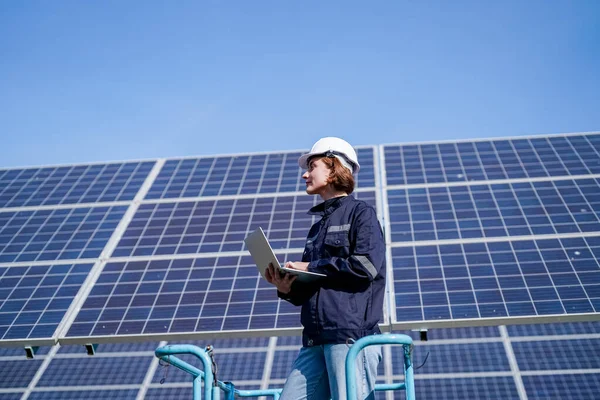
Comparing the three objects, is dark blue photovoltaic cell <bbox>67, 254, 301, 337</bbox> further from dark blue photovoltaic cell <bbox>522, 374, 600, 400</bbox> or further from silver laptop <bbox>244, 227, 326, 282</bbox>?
silver laptop <bbox>244, 227, 326, 282</bbox>

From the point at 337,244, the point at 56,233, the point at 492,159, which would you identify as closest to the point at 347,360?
the point at 337,244

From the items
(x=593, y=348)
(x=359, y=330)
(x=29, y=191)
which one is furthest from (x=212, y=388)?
(x=29, y=191)

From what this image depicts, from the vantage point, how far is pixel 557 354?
9.11 m

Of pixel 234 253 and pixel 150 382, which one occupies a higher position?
pixel 234 253

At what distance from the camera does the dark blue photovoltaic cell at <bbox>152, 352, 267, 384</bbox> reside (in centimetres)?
923

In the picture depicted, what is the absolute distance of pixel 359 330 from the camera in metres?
3.45

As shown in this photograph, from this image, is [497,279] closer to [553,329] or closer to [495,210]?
[553,329]

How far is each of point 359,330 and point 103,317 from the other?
6917 millimetres

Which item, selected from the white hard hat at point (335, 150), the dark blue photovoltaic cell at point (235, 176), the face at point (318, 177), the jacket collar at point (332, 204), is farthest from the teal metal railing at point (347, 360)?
the dark blue photovoltaic cell at point (235, 176)

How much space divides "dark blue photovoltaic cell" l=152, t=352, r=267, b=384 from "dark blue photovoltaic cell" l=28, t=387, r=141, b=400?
37 centimetres

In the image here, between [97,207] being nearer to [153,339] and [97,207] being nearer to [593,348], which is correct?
[153,339]

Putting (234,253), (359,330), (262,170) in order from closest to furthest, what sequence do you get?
(359,330) → (234,253) → (262,170)

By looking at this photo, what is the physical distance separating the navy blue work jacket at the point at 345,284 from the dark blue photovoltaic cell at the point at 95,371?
6454 millimetres

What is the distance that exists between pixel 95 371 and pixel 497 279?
5567mm
